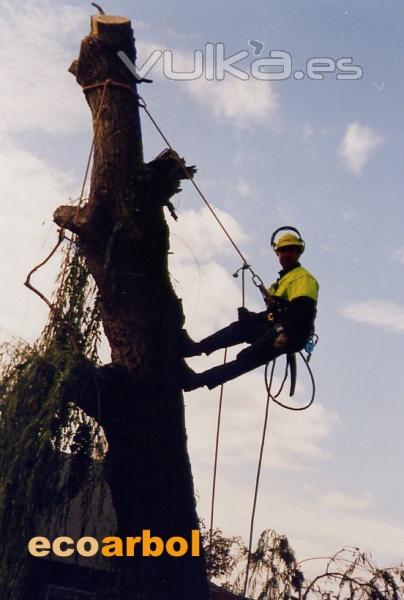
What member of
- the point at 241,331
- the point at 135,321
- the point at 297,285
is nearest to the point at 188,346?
the point at 135,321

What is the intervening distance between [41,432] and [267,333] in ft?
6.01

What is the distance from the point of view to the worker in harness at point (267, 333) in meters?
4.62

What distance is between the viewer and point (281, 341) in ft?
15.3

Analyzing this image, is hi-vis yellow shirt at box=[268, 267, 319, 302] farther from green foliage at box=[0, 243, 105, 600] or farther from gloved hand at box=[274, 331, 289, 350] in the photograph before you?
green foliage at box=[0, 243, 105, 600]

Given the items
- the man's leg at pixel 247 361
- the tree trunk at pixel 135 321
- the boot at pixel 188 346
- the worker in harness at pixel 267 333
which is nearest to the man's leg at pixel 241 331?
the worker in harness at pixel 267 333

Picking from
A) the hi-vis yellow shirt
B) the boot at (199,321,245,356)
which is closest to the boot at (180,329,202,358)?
the boot at (199,321,245,356)

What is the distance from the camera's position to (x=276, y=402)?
5.45 meters

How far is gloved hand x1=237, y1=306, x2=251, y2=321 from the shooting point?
16.6 feet

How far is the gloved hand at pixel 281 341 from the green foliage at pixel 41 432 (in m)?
1.29

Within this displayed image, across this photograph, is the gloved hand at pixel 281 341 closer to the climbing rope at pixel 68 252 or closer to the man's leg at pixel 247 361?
the man's leg at pixel 247 361

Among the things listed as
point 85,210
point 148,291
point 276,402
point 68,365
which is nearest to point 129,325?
point 148,291

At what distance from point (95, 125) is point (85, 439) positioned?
7.06ft

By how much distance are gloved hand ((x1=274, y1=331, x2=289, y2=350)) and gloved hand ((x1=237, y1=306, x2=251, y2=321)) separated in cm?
43

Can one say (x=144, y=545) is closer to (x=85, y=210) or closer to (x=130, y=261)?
(x=130, y=261)
